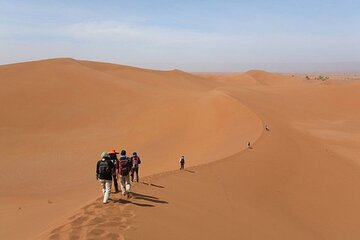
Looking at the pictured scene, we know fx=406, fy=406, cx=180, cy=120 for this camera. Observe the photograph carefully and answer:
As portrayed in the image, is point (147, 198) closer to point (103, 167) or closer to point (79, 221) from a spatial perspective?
point (103, 167)

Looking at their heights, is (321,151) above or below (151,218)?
below

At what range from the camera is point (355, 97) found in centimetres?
3984

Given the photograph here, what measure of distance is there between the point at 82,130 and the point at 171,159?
28.1ft

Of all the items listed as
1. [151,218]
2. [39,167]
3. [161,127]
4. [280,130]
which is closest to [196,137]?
[161,127]

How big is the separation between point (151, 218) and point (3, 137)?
19.1 m

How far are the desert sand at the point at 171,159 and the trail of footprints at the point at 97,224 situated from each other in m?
0.02

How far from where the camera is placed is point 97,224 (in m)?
7.09

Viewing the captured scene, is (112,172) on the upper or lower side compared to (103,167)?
lower

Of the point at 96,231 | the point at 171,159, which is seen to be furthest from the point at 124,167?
the point at 171,159

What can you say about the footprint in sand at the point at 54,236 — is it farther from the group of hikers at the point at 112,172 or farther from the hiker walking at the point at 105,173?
the hiker walking at the point at 105,173

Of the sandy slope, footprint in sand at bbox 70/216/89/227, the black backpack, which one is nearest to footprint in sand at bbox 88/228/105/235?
footprint in sand at bbox 70/216/89/227

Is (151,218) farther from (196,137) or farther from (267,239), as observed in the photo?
(196,137)

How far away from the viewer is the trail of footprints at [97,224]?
6.59 metres

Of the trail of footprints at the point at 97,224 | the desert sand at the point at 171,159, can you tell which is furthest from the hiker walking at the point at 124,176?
the trail of footprints at the point at 97,224
